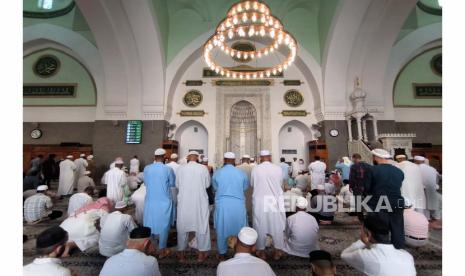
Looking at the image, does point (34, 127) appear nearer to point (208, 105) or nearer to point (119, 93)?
point (119, 93)

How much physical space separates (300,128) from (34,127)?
30.3ft

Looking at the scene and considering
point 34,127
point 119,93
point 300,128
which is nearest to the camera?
point 119,93

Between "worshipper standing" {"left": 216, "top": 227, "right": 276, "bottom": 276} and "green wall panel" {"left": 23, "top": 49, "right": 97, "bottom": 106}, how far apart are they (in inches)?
316

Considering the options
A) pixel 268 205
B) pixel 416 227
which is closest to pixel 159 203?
pixel 268 205

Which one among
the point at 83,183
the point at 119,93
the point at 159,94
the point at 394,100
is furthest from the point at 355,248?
the point at 394,100

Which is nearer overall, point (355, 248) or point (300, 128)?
point (355, 248)

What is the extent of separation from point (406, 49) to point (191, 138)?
26.1 feet

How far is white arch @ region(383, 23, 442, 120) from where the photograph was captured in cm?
716

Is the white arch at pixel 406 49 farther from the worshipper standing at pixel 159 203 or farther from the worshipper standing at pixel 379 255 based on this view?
the worshipper standing at pixel 159 203

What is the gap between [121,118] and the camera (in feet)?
22.2

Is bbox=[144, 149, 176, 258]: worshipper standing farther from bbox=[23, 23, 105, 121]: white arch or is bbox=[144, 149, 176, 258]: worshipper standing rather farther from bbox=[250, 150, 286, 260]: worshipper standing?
bbox=[23, 23, 105, 121]: white arch

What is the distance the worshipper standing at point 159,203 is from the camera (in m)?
2.05

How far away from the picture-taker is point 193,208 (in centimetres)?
204

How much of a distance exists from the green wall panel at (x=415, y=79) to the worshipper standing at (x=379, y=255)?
8.06 metres
